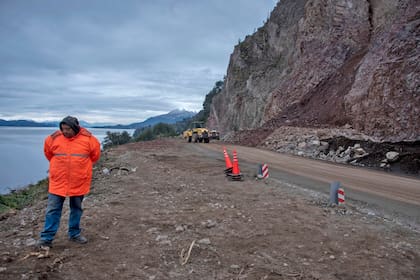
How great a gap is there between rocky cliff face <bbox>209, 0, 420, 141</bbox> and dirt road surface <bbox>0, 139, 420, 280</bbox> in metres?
9.73

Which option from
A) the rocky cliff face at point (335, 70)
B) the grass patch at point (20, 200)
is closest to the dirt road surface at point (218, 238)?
the grass patch at point (20, 200)

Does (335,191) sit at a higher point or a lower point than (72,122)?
lower

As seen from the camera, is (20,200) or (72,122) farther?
(20,200)

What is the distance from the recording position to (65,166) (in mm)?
4195

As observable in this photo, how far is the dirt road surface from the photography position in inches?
147

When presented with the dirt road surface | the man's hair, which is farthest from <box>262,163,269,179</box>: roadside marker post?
the man's hair

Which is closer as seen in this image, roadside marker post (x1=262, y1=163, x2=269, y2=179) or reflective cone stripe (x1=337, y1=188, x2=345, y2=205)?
reflective cone stripe (x1=337, y1=188, x2=345, y2=205)

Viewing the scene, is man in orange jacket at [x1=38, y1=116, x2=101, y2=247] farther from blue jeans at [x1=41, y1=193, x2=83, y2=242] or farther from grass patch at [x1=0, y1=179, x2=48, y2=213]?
grass patch at [x1=0, y1=179, x2=48, y2=213]

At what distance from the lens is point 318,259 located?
13.6 ft

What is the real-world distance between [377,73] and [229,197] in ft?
47.7

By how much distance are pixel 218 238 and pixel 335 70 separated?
25251 millimetres

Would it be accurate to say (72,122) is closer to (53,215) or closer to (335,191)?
(53,215)

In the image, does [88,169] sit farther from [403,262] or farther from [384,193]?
[384,193]

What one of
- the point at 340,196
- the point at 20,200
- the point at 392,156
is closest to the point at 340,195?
the point at 340,196
